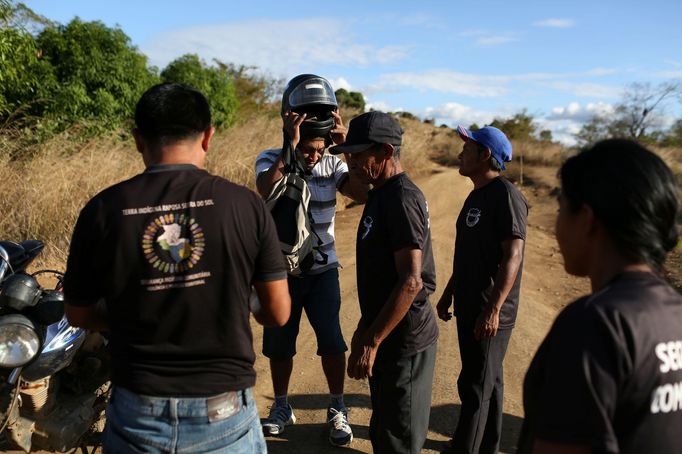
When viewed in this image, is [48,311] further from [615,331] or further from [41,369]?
[615,331]

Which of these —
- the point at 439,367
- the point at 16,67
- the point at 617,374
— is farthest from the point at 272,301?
the point at 16,67

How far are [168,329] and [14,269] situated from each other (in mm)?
1463

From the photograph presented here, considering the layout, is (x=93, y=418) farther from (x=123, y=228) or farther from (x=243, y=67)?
(x=243, y=67)

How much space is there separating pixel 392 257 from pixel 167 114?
1270mm

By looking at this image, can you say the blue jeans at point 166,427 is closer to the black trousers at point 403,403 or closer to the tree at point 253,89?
the black trousers at point 403,403

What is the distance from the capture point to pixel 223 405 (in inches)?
72.7

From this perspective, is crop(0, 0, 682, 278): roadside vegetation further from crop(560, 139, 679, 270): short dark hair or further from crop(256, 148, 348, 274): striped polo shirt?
crop(560, 139, 679, 270): short dark hair

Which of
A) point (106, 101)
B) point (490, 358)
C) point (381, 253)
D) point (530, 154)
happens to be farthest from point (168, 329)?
point (530, 154)

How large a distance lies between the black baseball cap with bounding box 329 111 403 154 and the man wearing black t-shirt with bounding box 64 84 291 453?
3.37 feet

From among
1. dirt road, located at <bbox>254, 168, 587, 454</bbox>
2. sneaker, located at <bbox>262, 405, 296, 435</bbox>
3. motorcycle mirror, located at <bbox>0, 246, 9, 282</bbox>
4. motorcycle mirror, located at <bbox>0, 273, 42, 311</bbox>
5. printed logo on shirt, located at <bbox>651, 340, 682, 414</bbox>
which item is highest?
printed logo on shirt, located at <bbox>651, 340, 682, 414</bbox>

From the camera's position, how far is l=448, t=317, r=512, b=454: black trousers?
3227 millimetres

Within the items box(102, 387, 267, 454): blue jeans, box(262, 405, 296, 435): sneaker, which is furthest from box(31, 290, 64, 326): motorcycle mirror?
box(262, 405, 296, 435): sneaker

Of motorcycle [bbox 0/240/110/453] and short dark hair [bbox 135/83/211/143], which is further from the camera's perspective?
motorcycle [bbox 0/240/110/453]

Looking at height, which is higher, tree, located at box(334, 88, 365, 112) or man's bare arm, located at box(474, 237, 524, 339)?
tree, located at box(334, 88, 365, 112)
